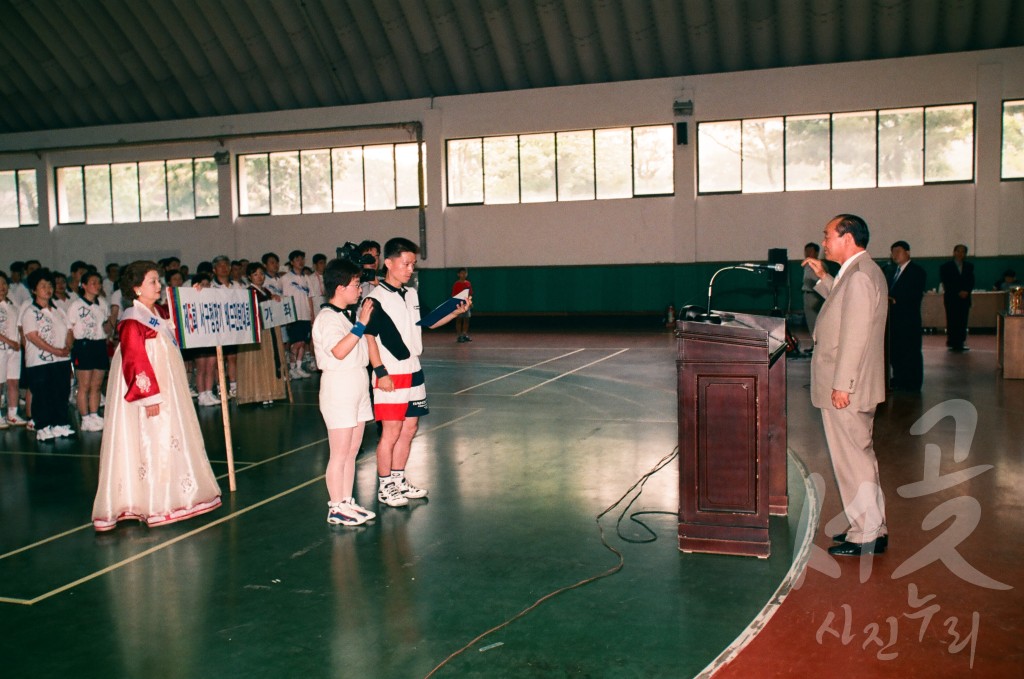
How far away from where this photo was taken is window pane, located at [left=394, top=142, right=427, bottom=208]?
2497 cm

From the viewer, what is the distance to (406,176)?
25062 millimetres

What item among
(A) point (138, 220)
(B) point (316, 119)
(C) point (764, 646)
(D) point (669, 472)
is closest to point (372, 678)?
(C) point (764, 646)

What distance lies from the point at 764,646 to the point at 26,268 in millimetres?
13335

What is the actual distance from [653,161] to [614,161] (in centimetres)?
106

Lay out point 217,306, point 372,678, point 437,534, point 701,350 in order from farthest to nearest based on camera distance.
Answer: point 217,306, point 437,534, point 701,350, point 372,678

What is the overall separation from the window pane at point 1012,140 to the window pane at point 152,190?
24.0m

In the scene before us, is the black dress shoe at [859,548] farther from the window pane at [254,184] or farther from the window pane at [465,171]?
the window pane at [254,184]

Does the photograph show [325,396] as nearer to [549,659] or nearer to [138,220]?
[549,659]

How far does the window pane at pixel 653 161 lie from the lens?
74.9ft

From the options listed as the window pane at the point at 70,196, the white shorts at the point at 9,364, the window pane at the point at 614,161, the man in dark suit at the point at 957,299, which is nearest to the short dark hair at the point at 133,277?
the white shorts at the point at 9,364

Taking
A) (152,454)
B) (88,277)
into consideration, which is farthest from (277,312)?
(152,454)

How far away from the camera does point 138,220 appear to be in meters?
27.9

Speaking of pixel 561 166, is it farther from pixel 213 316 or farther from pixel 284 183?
pixel 213 316

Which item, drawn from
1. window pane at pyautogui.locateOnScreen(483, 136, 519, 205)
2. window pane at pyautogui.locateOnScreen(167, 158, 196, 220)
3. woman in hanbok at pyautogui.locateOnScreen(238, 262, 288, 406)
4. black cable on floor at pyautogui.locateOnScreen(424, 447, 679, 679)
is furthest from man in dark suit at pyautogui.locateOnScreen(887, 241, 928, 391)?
window pane at pyautogui.locateOnScreen(167, 158, 196, 220)
